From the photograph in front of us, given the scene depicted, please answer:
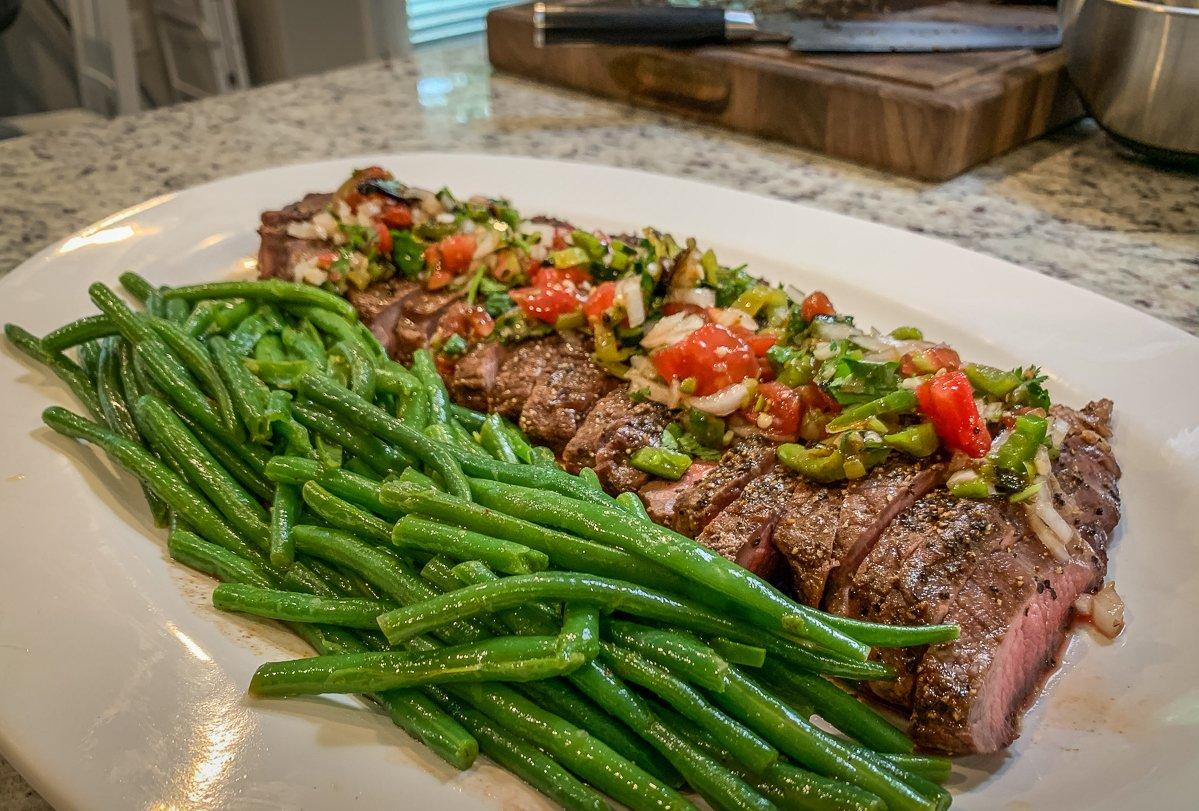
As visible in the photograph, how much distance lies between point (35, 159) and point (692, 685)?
17.1ft

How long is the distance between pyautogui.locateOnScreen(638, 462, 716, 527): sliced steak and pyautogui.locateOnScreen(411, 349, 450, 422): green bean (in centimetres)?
71

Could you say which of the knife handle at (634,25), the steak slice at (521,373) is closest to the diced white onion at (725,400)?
the steak slice at (521,373)

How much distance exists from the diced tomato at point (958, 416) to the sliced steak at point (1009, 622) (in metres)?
0.19

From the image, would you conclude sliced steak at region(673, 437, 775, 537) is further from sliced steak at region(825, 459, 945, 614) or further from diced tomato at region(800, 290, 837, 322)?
diced tomato at region(800, 290, 837, 322)

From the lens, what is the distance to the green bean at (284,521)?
2471 mm

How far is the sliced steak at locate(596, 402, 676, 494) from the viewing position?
2.84 m

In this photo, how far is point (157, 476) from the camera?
2764 mm

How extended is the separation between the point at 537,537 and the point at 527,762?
516mm

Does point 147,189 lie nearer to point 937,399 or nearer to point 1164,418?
point 937,399

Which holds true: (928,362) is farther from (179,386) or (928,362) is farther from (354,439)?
(179,386)

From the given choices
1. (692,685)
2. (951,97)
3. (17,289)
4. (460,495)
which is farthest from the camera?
(951,97)

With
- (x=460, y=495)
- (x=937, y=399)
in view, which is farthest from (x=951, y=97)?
(x=460, y=495)

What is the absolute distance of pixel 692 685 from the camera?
2.03m

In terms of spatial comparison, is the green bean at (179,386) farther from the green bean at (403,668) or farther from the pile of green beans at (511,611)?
the green bean at (403,668)
